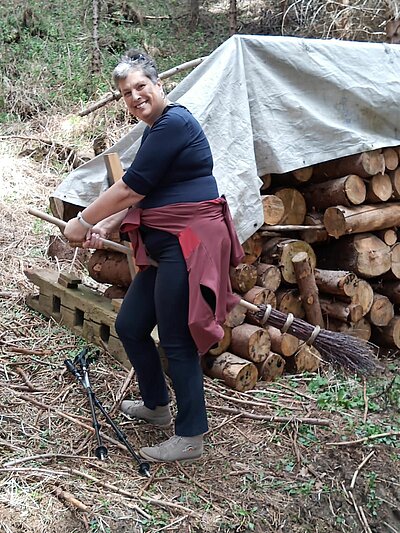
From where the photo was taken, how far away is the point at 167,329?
9.75 ft

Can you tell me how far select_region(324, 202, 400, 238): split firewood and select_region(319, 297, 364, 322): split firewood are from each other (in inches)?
19.0

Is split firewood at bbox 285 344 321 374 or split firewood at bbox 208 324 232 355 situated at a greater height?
split firewood at bbox 208 324 232 355

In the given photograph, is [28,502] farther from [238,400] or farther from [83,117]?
[83,117]

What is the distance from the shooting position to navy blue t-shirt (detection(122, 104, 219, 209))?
2740mm

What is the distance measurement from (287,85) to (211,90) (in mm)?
578

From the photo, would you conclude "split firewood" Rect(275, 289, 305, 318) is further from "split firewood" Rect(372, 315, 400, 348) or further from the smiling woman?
the smiling woman

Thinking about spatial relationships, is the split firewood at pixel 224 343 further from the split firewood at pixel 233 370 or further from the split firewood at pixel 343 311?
the split firewood at pixel 343 311

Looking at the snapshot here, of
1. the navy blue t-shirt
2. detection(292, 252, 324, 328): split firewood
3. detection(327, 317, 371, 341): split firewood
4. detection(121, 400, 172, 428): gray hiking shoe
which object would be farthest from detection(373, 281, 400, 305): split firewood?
the navy blue t-shirt

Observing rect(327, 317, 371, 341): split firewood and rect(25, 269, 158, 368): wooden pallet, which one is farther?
rect(327, 317, 371, 341): split firewood

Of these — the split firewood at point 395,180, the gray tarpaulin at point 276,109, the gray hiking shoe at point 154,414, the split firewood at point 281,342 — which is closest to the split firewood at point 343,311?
the split firewood at point 281,342

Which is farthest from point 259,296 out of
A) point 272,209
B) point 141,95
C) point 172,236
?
point 141,95

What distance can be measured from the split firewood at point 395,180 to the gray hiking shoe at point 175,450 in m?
2.41

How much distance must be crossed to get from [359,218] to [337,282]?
46cm

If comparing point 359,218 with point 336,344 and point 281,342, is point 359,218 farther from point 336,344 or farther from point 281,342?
point 281,342
